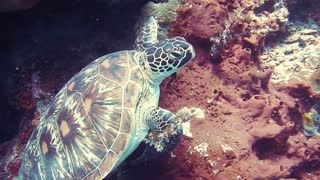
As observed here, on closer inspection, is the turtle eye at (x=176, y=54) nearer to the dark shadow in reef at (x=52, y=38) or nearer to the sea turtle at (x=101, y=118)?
the sea turtle at (x=101, y=118)

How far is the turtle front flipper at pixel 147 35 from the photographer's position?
3.82m

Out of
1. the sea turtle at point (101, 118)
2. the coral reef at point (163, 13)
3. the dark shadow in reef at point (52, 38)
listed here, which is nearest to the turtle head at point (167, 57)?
the sea turtle at point (101, 118)

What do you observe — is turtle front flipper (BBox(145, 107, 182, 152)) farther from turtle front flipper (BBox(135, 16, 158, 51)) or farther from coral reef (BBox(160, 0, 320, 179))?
turtle front flipper (BBox(135, 16, 158, 51))

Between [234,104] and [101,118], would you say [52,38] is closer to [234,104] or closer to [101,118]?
[101,118]

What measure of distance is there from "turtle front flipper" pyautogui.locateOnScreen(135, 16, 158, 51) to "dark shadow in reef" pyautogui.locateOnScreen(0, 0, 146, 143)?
0.57 m

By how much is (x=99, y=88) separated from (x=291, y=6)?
4.13 m

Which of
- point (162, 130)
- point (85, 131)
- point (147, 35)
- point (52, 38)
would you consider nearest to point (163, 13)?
point (147, 35)

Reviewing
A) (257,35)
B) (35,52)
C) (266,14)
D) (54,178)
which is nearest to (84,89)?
(54,178)

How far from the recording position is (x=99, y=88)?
9.97ft

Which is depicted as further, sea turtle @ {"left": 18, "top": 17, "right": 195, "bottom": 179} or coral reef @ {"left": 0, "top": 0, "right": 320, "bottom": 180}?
coral reef @ {"left": 0, "top": 0, "right": 320, "bottom": 180}

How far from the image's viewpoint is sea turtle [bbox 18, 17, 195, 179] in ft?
9.29

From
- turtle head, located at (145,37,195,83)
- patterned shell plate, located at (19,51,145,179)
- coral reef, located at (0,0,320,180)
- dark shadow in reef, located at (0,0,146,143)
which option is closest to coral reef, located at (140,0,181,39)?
coral reef, located at (0,0,320,180)

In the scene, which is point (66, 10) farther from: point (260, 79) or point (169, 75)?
point (260, 79)

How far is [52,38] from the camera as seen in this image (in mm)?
4223
